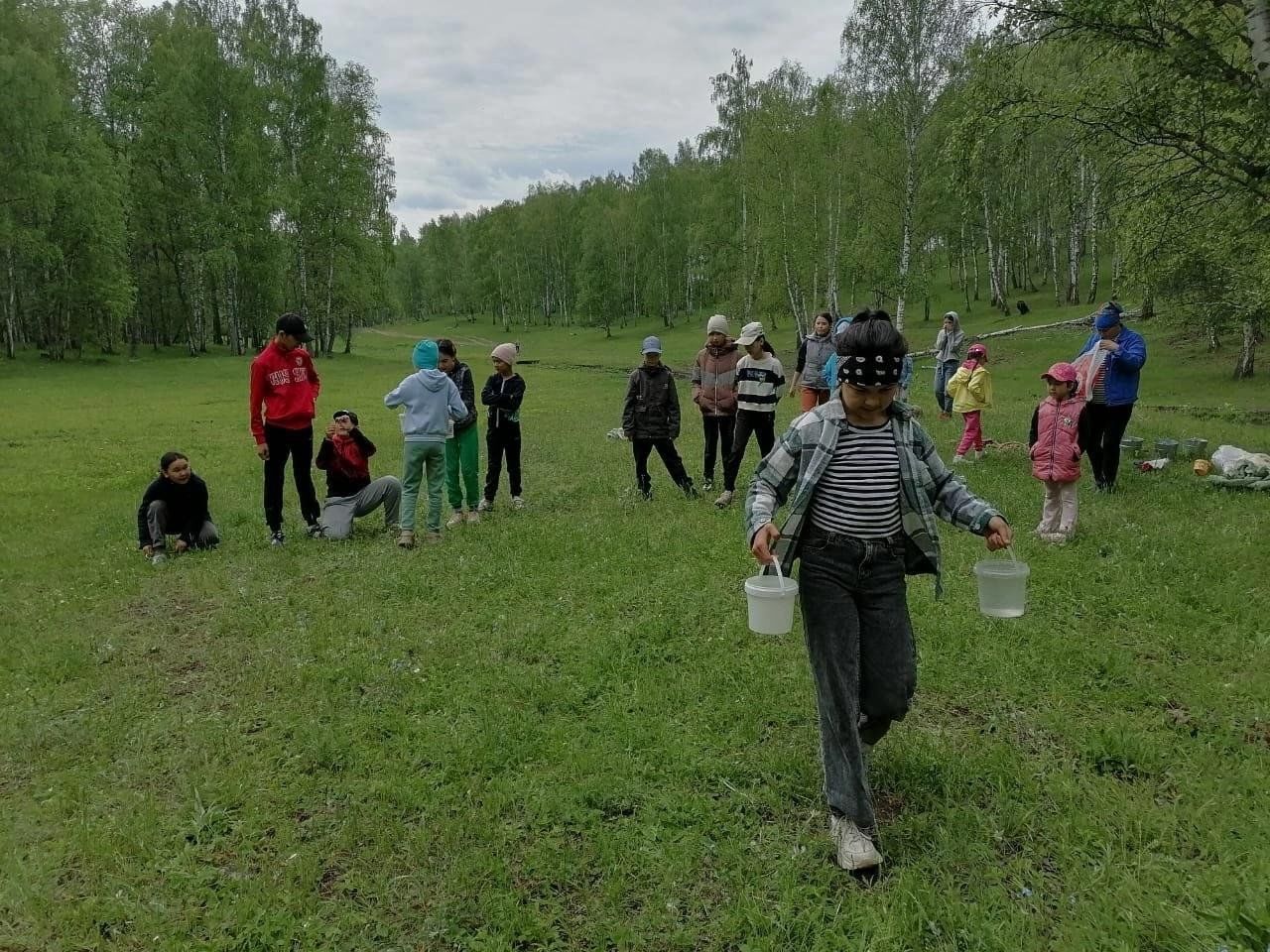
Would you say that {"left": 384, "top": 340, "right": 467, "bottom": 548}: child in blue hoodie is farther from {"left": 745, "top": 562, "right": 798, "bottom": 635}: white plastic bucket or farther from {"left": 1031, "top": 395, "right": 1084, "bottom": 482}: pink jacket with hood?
{"left": 1031, "top": 395, "right": 1084, "bottom": 482}: pink jacket with hood

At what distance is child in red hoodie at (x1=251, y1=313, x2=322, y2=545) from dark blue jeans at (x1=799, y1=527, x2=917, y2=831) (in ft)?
23.0

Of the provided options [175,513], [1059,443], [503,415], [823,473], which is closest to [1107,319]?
[1059,443]

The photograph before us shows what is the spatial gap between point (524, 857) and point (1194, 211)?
13.5 meters

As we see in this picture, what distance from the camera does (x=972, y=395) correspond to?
1220cm

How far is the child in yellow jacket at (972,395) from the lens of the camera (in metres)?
12.1

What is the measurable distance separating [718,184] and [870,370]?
53606 millimetres

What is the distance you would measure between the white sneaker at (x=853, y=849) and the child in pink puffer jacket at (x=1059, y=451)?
5.71 metres

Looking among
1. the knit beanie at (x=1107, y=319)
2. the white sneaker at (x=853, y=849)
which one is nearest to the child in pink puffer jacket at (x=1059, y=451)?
the knit beanie at (x=1107, y=319)

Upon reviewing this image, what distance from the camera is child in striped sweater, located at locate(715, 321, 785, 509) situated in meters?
9.95

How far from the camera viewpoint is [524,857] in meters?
3.76

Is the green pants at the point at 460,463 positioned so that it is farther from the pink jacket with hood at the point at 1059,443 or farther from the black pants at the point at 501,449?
the pink jacket with hood at the point at 1059,443

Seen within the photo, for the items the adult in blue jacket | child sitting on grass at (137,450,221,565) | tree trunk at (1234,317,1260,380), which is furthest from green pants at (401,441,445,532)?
tree trunk at (1234,317,1260,380)

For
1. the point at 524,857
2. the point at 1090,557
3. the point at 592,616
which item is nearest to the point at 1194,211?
the point at 1090,557

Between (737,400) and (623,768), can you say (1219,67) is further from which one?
(623,768)
